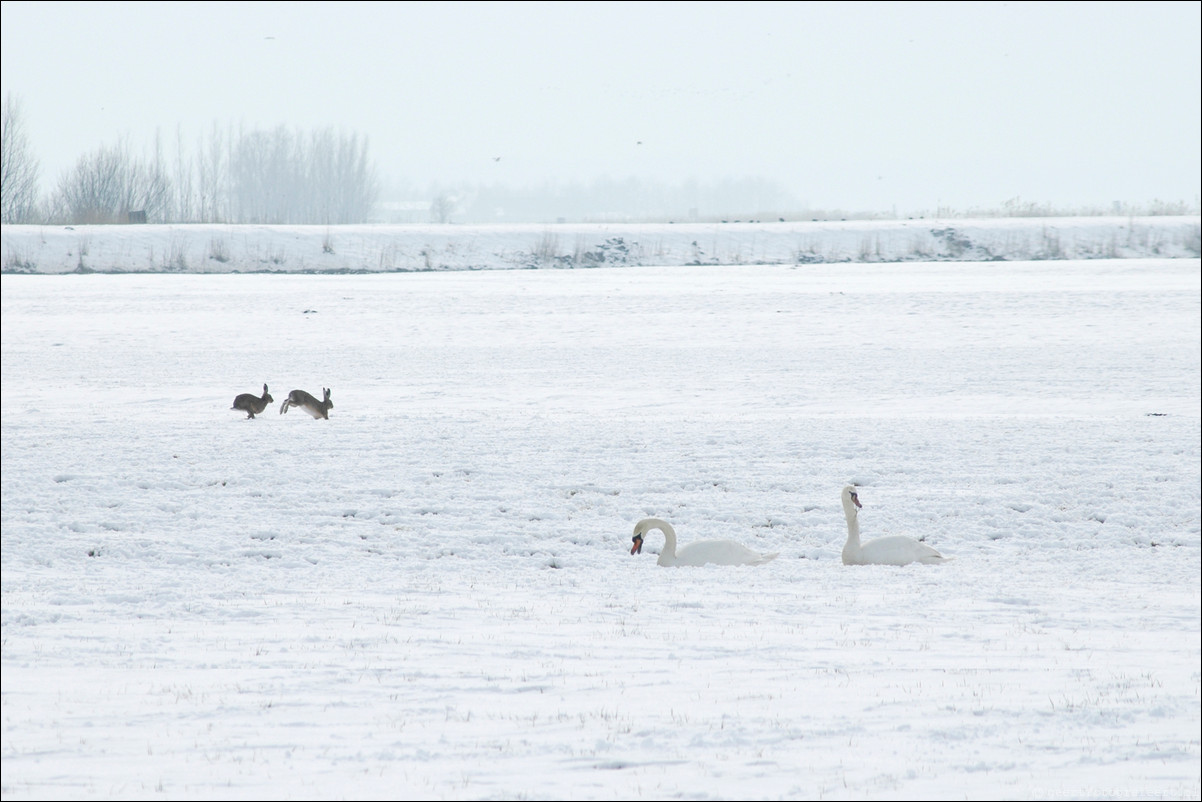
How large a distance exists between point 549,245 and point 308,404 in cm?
2662

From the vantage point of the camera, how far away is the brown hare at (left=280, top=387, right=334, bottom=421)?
48.7ft

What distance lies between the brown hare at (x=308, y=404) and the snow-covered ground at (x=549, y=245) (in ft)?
74.5

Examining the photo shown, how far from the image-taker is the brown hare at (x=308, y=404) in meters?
14.9

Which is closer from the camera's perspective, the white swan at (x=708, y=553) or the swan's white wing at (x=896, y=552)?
the swan's white wing at (x=896, y=552)

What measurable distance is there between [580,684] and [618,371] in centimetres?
1369

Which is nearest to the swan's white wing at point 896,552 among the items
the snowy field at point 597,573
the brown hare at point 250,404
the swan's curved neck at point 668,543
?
the snowy field at point 597,573

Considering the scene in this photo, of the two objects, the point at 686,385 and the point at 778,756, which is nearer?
the point at 778,756

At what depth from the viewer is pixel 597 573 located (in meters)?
9.20

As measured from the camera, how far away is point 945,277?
109ft

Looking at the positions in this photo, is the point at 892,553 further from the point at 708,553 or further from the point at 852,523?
the point at 708,553

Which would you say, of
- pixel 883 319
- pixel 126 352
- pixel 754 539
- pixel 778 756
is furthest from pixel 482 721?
pixel 883 319

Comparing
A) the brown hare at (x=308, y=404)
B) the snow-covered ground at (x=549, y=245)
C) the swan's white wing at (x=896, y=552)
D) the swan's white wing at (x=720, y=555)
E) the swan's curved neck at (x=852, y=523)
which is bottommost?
the swan's white wing at (x=720, y=555)

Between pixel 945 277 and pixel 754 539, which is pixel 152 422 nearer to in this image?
pixel 754 539

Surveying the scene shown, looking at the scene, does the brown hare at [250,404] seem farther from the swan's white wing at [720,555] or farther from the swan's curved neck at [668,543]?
the swan's white wing at [720,555]
